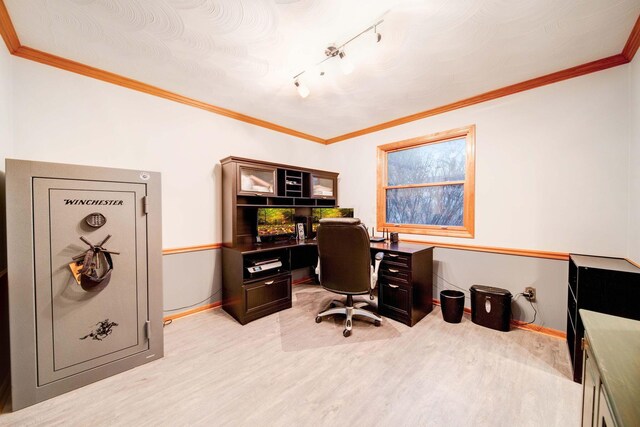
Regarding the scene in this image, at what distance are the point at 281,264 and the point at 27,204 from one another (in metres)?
2.12

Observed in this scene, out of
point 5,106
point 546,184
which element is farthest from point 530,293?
point 5,106

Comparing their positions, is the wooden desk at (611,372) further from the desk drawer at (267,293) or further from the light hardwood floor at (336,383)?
the desk drawer at (267,293)

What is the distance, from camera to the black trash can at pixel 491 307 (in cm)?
240

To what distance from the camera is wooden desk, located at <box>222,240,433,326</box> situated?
8.41 feet

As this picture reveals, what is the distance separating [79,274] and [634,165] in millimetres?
4312

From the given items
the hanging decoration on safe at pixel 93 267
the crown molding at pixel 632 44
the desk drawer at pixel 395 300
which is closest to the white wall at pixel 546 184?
the crown molding at pixel 632 44

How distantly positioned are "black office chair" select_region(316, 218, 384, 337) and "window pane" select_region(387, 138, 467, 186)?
1.61 meters

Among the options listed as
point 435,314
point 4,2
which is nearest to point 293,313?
point 435,314

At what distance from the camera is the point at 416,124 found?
3.38 metres

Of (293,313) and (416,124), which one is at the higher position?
(416,124)

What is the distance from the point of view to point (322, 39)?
1.90 m

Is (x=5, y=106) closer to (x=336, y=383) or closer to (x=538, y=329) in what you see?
(x=336, y=383)

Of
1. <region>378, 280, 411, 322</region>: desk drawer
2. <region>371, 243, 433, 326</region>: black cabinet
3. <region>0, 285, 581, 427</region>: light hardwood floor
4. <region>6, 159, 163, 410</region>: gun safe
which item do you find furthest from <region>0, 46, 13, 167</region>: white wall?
<region>378, 280, 411, 322</region>: desk drawer

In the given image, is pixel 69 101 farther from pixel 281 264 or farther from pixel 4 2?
pixel 281 264
